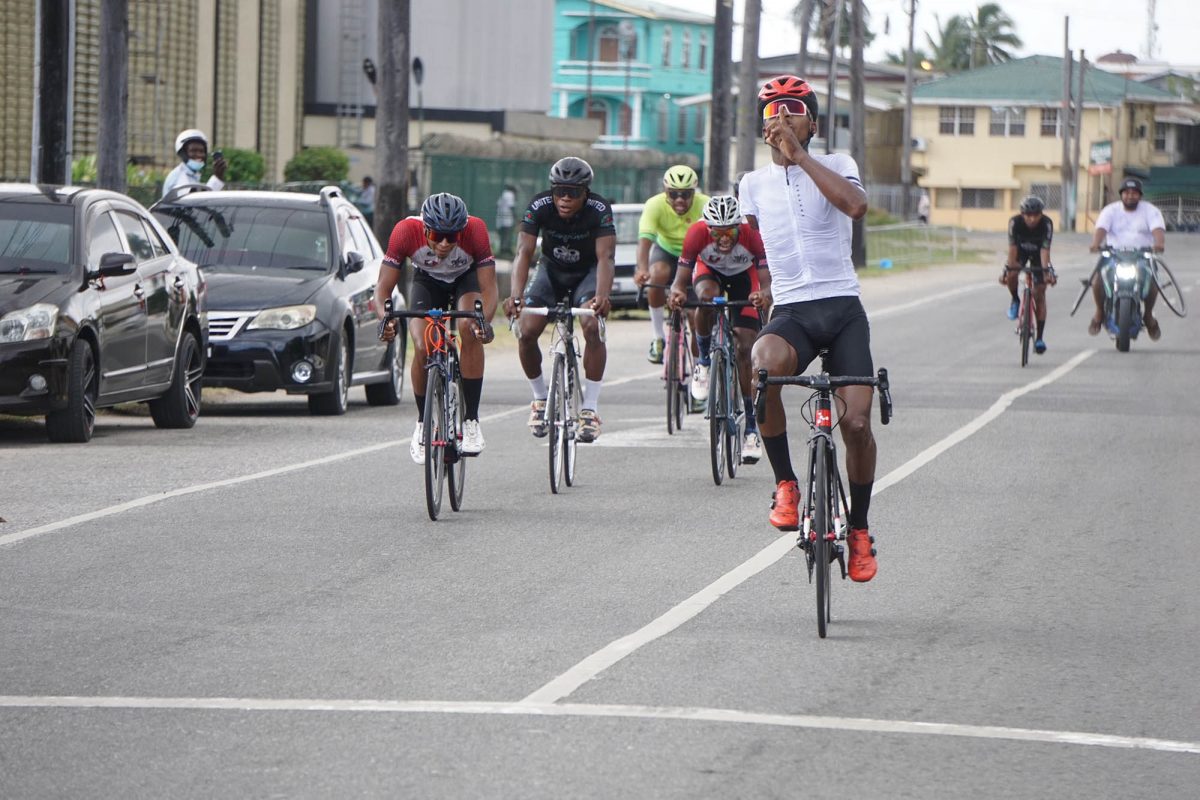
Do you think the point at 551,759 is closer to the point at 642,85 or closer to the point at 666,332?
the point at 666,332

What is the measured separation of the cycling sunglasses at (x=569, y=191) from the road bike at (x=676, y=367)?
2136mm

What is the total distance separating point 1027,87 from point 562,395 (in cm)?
9171

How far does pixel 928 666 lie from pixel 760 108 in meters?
2.50

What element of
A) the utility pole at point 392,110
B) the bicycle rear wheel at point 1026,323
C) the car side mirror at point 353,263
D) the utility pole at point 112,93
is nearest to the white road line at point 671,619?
the car side mirror at point 353,263

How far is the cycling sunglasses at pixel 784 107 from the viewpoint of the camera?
8.54 m

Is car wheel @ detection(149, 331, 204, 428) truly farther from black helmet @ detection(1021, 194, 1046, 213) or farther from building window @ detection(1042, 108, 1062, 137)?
building window @ detection(1042, 108, 1062, 137)

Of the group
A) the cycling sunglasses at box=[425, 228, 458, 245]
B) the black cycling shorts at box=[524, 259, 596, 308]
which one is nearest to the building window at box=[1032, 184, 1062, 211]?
the black cycling shorts at box=[524, 259, 596, 308]

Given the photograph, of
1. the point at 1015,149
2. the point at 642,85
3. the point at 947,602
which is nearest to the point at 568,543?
the point at 947,602

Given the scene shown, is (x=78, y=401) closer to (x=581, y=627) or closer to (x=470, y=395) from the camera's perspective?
(x=470, y=395)

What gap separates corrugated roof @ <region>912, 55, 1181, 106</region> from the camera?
10000cm

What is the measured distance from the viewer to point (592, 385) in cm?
1352

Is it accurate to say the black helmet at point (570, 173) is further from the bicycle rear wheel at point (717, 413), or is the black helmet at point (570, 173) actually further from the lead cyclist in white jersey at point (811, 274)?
the lead cyclist in white jersey at point (811, 274)

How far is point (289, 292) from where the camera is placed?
1759 cm

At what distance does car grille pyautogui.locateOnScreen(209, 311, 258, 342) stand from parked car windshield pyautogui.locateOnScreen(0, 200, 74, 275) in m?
2.34
